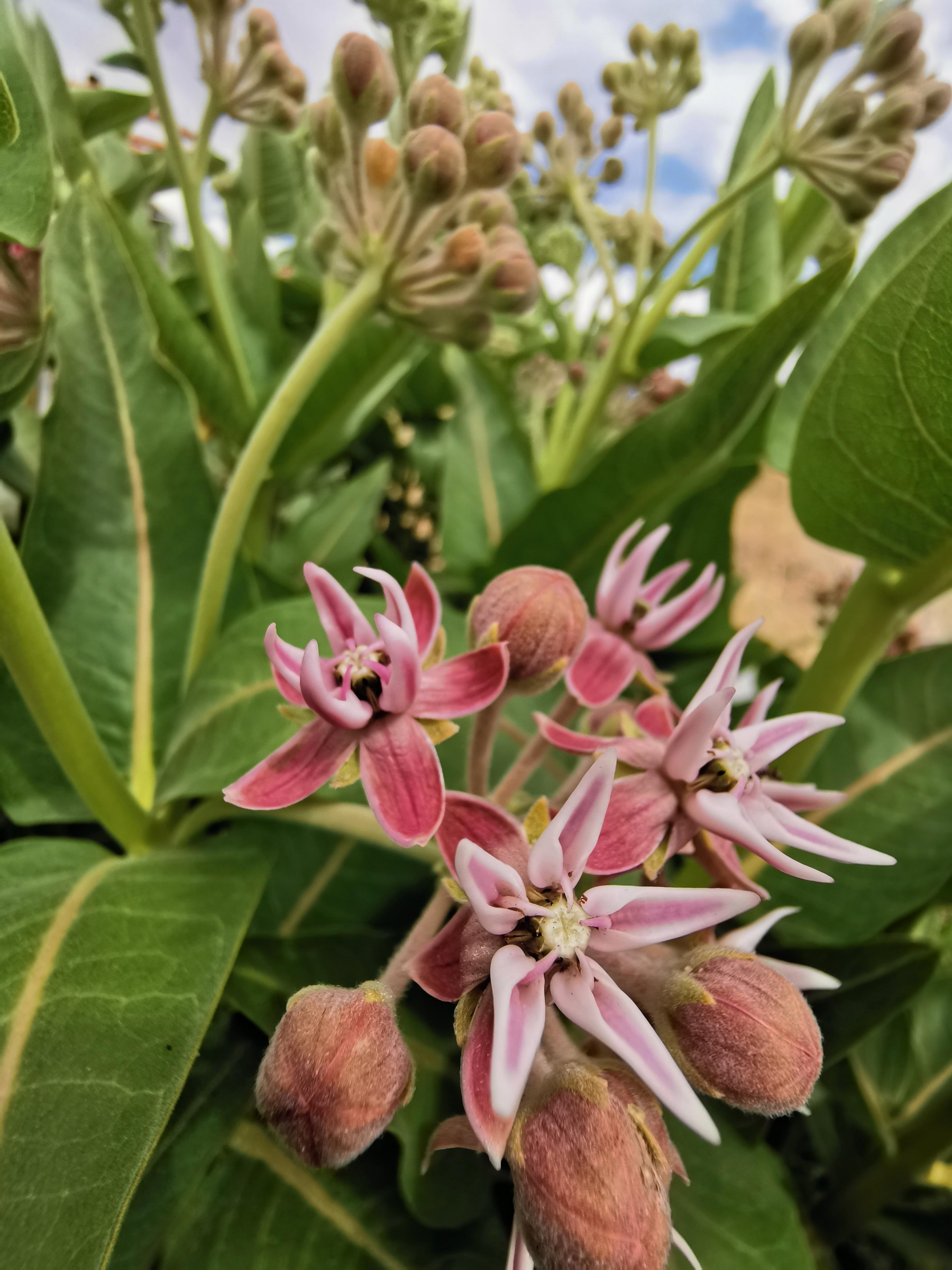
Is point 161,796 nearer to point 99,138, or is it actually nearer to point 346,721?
point 346,721

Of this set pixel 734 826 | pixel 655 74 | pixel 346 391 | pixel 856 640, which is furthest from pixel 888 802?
pixel 655 74

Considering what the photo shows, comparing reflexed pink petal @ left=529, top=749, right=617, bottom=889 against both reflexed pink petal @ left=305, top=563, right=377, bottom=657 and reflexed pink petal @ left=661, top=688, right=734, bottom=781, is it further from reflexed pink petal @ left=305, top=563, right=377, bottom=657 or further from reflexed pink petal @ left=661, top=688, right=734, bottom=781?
reflexed pink petal @ left=305, top=563, right=377, bottom=657

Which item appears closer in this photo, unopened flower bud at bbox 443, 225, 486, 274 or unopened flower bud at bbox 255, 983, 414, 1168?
unopened flower bud at bbox 255, 983, 414, 1168

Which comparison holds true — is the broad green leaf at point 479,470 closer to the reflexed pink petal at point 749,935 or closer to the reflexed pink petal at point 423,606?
A: the reflexed pink petal at point 423,606

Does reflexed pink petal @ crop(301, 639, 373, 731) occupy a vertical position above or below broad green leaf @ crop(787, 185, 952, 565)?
below

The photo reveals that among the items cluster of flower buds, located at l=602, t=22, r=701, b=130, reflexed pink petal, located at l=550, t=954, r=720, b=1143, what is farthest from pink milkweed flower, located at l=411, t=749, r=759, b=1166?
cluster of flower buds, located at l=602, t=22, r=701, b=130

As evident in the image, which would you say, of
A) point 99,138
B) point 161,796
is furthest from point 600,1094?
point 99,138
